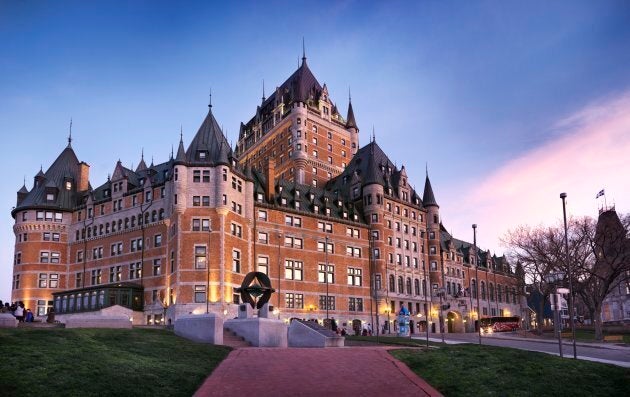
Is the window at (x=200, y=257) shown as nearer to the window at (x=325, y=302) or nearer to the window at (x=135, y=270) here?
the window at (x=135, y=270)

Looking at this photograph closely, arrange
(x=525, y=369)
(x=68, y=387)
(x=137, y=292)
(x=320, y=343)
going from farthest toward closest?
(x=137, y=292), (x=320, y=343), (x=525, y=369), (x=68, y=387)

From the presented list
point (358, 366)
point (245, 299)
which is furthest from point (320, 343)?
point (358, 366)

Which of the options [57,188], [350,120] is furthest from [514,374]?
[350,120]

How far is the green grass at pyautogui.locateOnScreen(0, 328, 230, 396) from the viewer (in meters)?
18.4

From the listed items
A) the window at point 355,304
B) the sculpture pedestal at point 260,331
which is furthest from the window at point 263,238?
the sculpture pedestal at point 260,331

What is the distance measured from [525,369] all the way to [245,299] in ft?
77.7

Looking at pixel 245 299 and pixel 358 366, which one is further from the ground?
pixel 245 299

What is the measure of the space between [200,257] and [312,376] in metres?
38.0

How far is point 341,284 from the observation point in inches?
2960

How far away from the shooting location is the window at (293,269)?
6988 centimetres

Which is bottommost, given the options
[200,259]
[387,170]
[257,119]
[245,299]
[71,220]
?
[245,299]

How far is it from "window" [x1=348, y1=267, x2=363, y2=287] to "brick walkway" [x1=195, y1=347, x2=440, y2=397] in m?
46.0

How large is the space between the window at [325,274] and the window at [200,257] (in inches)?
723

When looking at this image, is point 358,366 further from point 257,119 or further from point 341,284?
point 257,119
